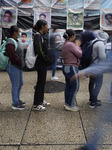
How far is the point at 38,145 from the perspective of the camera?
2744mm

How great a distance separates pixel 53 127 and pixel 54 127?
0.06 ft

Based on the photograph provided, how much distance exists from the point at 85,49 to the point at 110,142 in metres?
2.05

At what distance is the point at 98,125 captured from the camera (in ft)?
8.27

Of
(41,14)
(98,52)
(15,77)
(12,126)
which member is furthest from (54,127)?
(41,14)

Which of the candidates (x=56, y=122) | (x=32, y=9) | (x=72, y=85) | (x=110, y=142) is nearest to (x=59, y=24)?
(x=32, y=9)

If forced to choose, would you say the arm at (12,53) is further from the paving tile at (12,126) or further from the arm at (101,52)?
the arm at (101,52)

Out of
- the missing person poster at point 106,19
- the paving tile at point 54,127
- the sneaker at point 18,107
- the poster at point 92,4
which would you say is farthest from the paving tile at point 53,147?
the poster at point 92,4

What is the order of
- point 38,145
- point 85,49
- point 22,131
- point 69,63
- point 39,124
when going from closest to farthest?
1. point 38,145
2. point 22,131
3. point 39,124
4. point 69,63
5. point 85,49

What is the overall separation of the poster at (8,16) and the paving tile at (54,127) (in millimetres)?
5371

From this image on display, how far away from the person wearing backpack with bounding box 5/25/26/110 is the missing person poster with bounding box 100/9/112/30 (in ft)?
18.3

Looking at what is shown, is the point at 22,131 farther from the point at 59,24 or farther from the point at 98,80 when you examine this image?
the point at 59,24

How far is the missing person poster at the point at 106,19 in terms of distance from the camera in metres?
8.21

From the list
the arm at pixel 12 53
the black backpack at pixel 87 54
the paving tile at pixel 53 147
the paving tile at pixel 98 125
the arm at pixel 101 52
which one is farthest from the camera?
the black backpack at pixel 87 54

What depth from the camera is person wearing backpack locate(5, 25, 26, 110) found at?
3.62m
